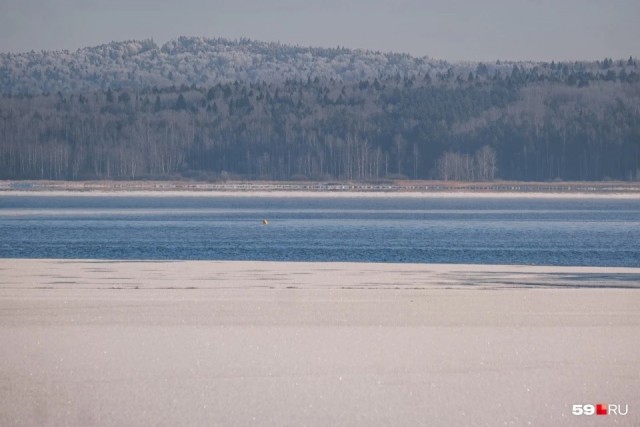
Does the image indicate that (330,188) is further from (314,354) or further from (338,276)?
(314,354)

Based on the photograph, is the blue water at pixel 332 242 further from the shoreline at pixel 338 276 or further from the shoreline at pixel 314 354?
the shoreline at pixel 314 354

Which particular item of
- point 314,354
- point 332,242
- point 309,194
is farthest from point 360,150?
point 314,354

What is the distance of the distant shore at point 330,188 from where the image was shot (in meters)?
156

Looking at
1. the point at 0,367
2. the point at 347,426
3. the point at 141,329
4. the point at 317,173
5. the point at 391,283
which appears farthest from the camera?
the point at 317,173

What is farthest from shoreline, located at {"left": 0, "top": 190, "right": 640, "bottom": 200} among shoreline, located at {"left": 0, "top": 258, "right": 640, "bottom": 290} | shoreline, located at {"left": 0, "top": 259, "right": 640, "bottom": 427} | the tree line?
shoreline, located at {"left": 0, "top": 259, "right": 640, "bottom": 427}

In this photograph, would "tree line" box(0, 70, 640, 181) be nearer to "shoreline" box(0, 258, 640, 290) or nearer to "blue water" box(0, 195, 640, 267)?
"blue water" box(0, 195, 640, 267)

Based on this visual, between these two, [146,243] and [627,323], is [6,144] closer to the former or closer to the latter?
[146,243]

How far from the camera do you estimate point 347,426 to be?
9.70 meters

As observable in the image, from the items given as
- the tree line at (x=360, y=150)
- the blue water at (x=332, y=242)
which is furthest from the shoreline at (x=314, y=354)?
the tree line at (x=360, y=150)

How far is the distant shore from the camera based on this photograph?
15638 cm

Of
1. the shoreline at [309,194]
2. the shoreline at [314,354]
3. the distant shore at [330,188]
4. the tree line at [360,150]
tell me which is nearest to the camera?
the shoreline at [314,354]

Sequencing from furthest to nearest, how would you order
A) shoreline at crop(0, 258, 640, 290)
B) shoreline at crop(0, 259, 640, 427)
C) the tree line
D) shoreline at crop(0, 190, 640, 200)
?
the tree line < shoreline at crop(0, 190, 640, 200) < shoreline at crop(0, 258, 640, 290) < shoreline at crop(0, 259, 640, 427)

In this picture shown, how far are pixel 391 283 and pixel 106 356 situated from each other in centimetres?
939

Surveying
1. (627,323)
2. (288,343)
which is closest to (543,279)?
(627,323)
